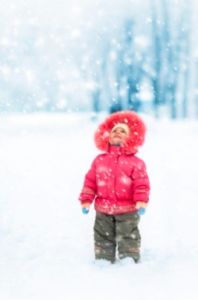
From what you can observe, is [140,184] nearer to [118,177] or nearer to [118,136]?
[118,177]

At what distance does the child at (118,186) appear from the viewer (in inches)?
103

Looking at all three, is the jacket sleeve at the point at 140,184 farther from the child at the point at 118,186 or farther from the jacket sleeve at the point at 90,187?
the jacket sleeve at the point at 90,187

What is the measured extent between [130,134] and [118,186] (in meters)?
0.47

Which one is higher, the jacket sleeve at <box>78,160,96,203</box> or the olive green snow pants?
the jacket sleeve at <box>78,160,96,203</box>

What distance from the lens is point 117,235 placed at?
9.02 ft

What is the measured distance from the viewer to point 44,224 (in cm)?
374

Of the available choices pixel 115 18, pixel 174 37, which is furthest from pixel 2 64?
pixel 174 37

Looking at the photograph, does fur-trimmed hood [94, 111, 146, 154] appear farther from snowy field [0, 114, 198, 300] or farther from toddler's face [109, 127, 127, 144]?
snowy field [0, 114, 198, 300]

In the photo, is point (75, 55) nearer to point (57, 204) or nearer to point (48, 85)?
point (48, 85)

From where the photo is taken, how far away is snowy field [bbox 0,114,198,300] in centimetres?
229

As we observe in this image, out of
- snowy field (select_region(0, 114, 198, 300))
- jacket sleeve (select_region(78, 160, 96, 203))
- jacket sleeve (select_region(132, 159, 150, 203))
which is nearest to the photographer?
snowy field (select_region(0, 114, 198, 300))

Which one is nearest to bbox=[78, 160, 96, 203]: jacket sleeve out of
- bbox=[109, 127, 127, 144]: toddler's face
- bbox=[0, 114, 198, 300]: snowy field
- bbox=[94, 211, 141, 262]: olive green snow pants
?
bbox=[94, 211, 141, 262]: olive green snow pants

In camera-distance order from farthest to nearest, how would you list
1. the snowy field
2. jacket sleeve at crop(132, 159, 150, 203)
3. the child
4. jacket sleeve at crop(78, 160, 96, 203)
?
jacket sleeve at crop(78, 160, 96, 203) → the child → jacket sleeve at crop(132, 159, 150, 203) → the snowy field

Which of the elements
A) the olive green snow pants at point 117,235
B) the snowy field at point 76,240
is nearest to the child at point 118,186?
the olive green snow pants at point 117,235
